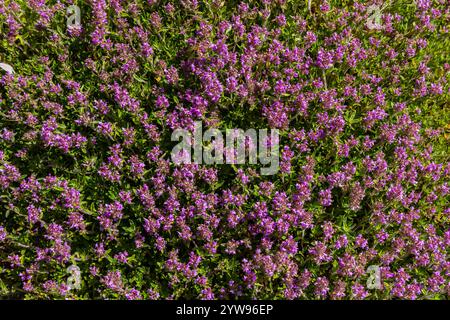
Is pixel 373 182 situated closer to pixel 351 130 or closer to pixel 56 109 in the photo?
pixel 351 130

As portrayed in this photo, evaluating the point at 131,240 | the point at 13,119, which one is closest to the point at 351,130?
the point at 131,240

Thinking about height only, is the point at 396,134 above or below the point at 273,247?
above

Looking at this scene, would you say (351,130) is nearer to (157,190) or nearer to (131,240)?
(157,190)

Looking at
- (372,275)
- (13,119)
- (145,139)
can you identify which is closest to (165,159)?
(145,139)
